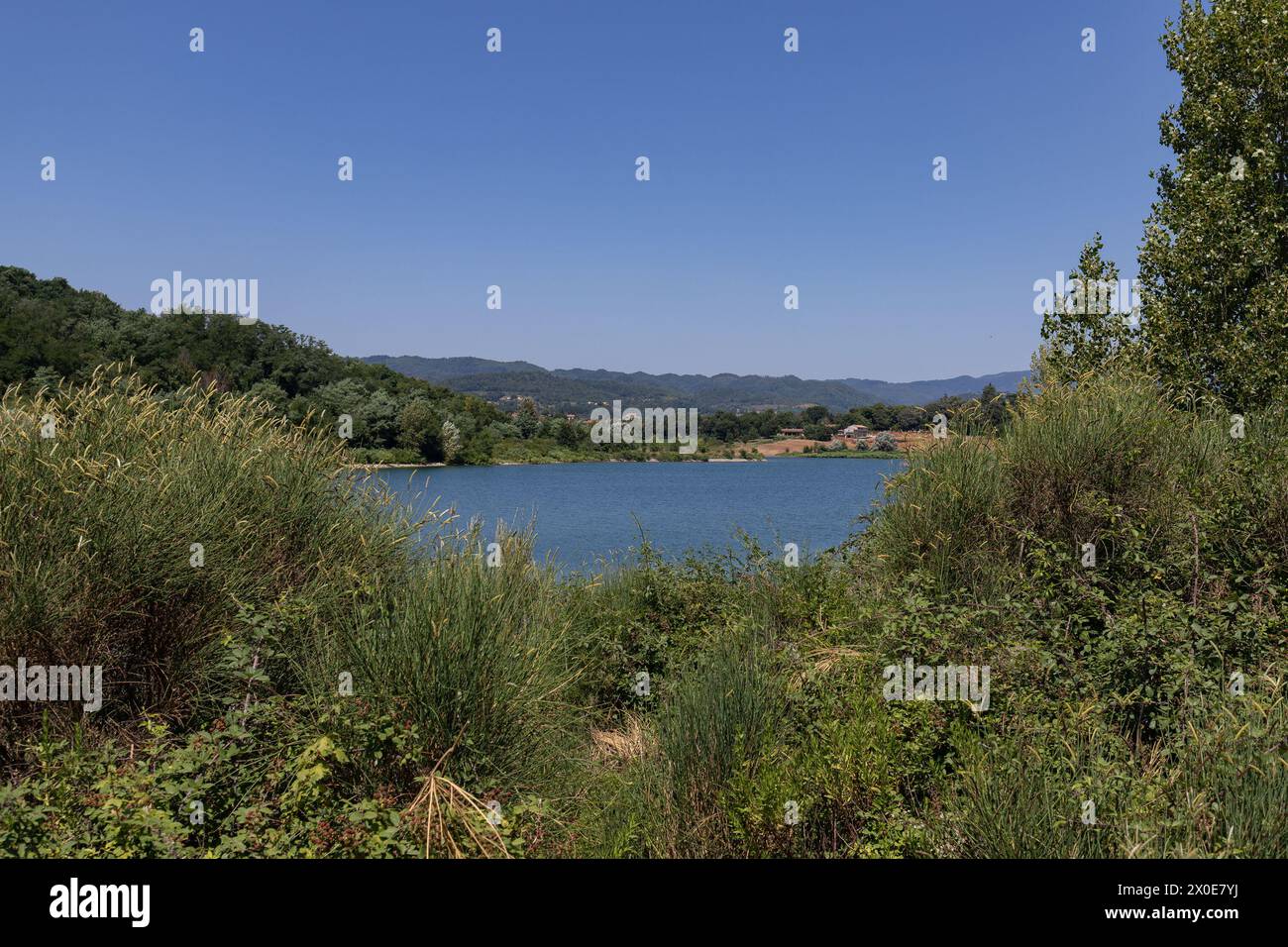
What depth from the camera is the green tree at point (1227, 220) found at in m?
9.62

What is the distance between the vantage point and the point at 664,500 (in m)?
28.7

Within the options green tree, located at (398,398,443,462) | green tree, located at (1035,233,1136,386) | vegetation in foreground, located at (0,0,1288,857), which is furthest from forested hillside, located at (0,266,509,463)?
green tree, located at (1035,233,1136,386)

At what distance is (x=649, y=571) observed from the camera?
29.1 feet

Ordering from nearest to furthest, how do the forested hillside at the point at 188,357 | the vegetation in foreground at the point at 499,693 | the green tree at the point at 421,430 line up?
1. the vegetation in foreground at the point at 499,693
2. the forested hillside at the point at 188,357
3. the green tree at the point at 421,430

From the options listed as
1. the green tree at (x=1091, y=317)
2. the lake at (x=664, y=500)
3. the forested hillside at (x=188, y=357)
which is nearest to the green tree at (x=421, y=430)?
the forested hillside at (x=188, y=357)

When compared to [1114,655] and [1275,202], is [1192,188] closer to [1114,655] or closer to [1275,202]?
[1275,202]

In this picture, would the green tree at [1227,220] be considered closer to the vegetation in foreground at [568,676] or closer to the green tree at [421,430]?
the vegetation in foreground at [568,676]

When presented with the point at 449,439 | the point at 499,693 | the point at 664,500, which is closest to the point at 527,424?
the point at 449,439

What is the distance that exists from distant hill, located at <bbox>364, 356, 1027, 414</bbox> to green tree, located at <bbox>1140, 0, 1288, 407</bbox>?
8006 cm

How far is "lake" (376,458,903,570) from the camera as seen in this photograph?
31.9 ft

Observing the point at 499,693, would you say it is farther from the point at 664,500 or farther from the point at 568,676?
the point at 664,500

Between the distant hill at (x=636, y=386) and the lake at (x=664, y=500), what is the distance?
162ft
